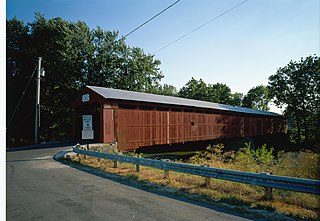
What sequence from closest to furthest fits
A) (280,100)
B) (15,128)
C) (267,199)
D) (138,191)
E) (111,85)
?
(267,199) → (138,191) → (15,128) → (111,85) → (280,100)

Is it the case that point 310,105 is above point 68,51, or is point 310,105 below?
below

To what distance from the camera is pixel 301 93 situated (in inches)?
1297

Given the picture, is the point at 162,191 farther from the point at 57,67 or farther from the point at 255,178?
the point at 57,67

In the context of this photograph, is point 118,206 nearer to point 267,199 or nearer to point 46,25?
point 267,199

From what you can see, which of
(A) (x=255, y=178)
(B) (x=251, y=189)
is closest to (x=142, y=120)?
(B) (x=251, y=189)

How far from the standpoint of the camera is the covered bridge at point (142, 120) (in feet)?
45.7

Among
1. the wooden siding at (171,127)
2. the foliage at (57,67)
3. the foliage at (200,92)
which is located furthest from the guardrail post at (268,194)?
the foliage at (200,92)

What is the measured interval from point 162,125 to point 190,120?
364 centimetres

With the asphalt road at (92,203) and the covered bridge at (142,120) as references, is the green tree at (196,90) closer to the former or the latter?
the covered bridge at (142,120)

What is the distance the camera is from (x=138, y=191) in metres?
5.41

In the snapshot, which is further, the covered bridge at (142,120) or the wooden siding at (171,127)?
the wooden siding at (171,127)

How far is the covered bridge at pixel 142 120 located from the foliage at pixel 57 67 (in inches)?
338

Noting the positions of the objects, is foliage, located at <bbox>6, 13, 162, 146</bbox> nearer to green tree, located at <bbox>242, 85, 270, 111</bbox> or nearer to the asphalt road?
the asphalt road

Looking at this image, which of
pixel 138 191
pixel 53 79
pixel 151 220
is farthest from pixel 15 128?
pixel 151 220
